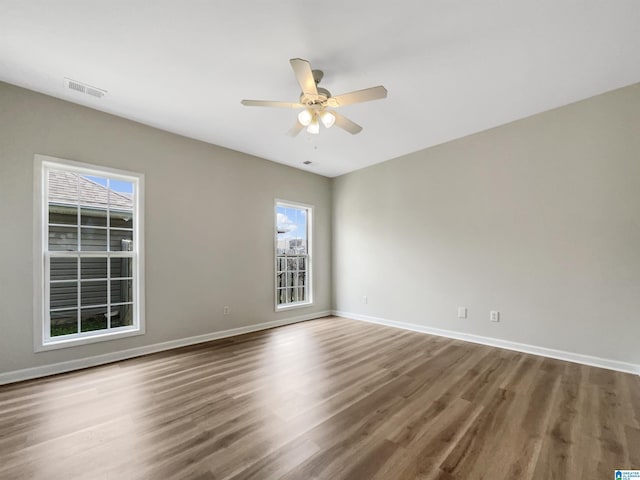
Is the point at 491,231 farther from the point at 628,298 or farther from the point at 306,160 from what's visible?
the point at 306,160

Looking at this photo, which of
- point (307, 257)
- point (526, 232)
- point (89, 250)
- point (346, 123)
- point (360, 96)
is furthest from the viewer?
point (307, 257)

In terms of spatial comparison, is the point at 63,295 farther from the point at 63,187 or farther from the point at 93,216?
the point at 63,187

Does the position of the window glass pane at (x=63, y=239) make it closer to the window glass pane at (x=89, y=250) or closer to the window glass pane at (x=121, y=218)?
the window glass pane at (x=89, y=250)

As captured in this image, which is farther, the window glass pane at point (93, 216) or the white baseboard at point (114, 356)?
the window glass pane at point (93, 216)

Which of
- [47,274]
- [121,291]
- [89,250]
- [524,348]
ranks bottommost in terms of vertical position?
[524,348]

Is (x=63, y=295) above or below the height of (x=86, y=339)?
above

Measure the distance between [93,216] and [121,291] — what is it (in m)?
0.97

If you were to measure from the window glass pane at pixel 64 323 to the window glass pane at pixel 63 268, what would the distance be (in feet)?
1.28

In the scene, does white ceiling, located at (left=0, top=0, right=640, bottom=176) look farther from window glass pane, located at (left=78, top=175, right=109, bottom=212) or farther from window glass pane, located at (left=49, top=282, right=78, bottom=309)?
window glass pane, located at (left=49, top=282, right=78, bottom=309)

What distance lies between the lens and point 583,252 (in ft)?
10.8

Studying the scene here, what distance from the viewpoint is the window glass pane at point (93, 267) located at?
3275 millimetres

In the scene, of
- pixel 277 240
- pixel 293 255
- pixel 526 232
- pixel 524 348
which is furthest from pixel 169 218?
pixel 524 348

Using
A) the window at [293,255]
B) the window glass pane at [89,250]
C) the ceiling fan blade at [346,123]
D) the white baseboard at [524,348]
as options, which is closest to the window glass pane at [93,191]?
the window glass pane at [89,250]

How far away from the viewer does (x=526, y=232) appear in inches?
144
